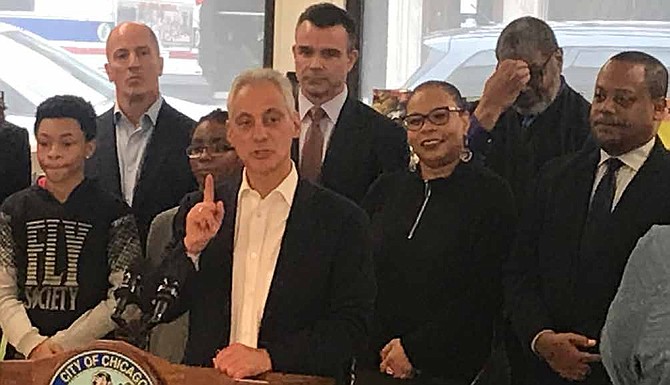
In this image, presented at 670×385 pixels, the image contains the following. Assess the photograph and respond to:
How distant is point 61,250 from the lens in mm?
2781

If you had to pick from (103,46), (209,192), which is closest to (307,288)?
(209,192)

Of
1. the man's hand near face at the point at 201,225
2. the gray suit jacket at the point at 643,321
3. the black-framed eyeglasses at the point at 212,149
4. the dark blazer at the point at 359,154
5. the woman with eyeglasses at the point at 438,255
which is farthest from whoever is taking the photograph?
the dark blazer at the point at 359,154

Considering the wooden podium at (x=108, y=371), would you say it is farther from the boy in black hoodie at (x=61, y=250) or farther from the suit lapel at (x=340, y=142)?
the suit lapel at (x=340, y=142)

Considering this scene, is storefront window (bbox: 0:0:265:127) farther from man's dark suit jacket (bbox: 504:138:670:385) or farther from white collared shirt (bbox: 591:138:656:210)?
white collared shirt (bbox: 591:138:656:210)

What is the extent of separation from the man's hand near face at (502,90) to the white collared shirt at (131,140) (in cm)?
101

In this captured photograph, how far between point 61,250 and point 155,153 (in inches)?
22.1

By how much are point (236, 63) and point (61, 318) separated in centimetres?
214

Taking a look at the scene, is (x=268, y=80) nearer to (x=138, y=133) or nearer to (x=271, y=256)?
(x=271, y=256)

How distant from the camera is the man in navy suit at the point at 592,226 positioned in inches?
102

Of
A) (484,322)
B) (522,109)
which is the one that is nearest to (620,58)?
(522,109)

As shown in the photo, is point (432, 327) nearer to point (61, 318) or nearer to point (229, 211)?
point (229, 211)

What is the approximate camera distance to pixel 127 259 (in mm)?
2807

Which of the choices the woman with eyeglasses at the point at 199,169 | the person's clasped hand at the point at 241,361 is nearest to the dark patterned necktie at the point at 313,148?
the woman with eyeglasses at the point at 199,169

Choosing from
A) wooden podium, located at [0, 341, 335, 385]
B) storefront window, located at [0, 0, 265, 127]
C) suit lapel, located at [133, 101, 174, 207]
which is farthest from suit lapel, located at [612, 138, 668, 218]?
storefront window, located at [0, 0, 265, 127]
